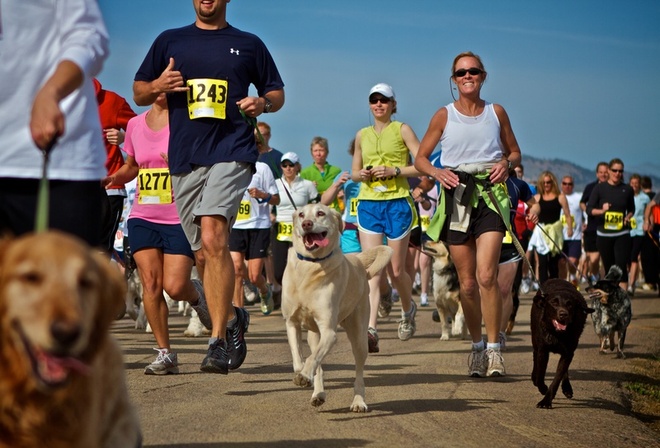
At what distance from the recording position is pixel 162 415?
6770 millimetres

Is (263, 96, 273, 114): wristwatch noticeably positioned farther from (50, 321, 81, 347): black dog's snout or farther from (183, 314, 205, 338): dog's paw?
(183, 314, 205, 338): dog's paw

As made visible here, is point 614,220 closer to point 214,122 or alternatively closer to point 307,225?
point 307,225

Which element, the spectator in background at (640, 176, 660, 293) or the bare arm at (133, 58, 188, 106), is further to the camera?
the spectator in background at (640, 176, 660, 293)

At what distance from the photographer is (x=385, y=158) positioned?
11.8 m

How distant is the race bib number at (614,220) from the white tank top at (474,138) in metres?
11.7

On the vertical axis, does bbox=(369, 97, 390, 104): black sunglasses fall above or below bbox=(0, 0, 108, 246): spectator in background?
above

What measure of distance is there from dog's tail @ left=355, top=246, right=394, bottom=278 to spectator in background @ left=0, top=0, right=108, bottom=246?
15.2ft

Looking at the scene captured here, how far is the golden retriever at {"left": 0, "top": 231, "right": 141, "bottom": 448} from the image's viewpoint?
2.97 meters

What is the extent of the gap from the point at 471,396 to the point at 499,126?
2.61 meters

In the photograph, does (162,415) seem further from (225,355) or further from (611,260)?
(611,260)

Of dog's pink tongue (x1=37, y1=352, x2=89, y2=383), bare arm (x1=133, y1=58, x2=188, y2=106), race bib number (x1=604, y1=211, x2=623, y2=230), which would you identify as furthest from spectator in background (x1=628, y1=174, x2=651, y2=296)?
dog's pink tongue (x1=37, y1=352, x2=89, y2=383)

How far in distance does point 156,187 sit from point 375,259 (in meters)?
1.98

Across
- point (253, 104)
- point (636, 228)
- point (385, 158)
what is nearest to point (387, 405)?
point (253, 104)

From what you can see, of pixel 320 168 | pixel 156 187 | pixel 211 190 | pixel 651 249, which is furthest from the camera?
pixel 651 249
